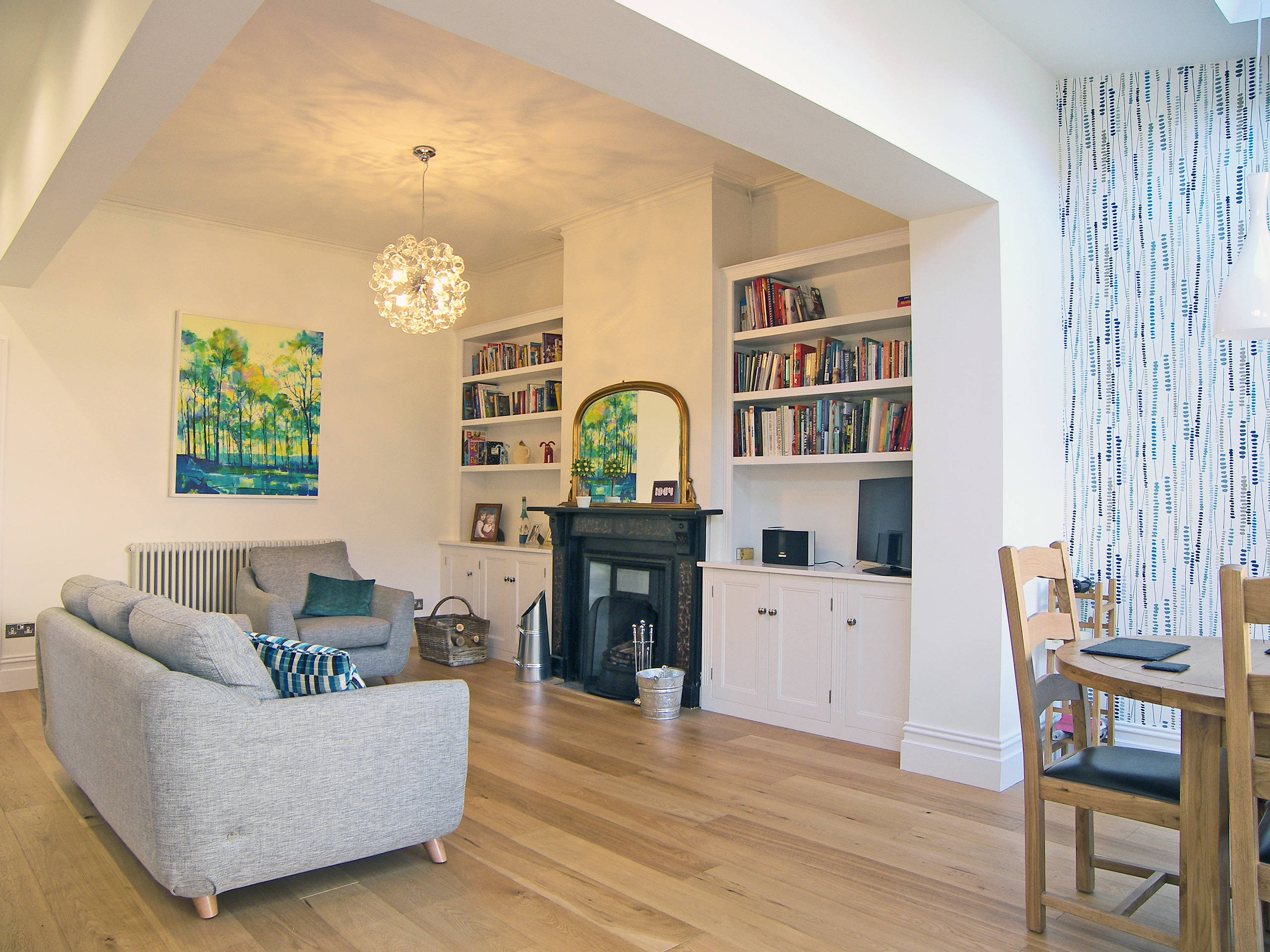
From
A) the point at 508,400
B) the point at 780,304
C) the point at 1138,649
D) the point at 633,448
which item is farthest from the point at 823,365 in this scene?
the point at 508,400

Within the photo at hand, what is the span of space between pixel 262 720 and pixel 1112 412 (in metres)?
3.78

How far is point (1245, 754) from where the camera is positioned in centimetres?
186

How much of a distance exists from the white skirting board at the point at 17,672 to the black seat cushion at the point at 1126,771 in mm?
5589

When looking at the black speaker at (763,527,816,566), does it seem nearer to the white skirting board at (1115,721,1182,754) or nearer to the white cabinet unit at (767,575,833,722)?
the white cabinet unit at (767,575,833,722)

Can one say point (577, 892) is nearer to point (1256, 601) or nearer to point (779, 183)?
point (1256, 601)

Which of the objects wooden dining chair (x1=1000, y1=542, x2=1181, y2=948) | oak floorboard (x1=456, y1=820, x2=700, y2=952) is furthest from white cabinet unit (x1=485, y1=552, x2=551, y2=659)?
wooden dining chair (x1=1000, y1=542, x2=1181, y2=948)

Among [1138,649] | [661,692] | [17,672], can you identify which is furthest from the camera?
[17,672]

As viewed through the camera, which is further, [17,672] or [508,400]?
[508,400]

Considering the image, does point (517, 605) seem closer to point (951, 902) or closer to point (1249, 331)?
point (951, 902)

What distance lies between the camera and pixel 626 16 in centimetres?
221

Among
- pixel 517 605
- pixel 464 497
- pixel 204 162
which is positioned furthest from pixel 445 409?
pixel 204 162

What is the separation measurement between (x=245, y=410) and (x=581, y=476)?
2458 mm

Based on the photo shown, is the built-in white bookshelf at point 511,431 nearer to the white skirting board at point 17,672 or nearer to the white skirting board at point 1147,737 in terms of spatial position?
the white skirting board at point 17,672

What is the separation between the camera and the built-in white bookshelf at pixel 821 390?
440cm
